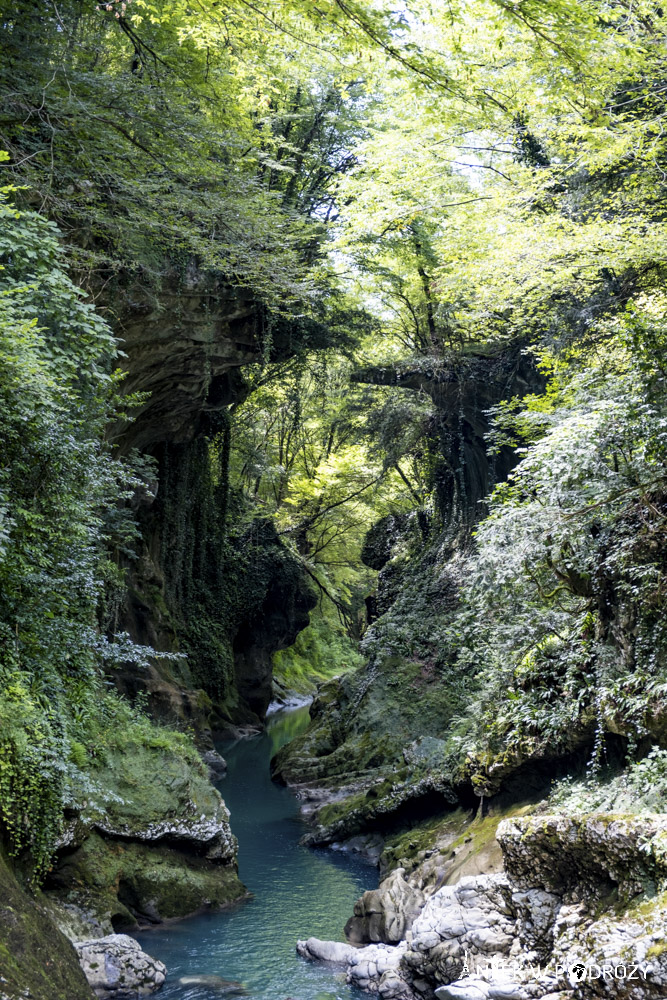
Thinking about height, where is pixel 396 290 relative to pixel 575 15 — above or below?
above

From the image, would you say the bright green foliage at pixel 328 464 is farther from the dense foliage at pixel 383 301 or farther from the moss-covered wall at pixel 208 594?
the moss-covered wall at pixel 208 594

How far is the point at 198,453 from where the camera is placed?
57.7 feet

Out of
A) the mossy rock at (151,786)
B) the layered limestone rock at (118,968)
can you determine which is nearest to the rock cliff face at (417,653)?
the mossy rock at (151,786)

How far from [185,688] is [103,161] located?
31.3 ft

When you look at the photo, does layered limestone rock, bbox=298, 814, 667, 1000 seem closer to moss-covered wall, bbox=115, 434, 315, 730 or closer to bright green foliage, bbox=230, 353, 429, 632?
moss-covered wall, bbox=115, 434, 315, 730

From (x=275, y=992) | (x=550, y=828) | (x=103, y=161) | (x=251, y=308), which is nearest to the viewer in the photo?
(x=550, y=828)

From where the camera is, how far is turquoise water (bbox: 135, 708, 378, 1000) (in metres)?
6.80

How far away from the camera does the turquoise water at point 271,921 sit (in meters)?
6.80

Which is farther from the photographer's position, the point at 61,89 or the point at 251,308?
the point at 251,308

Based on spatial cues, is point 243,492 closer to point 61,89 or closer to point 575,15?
point 61,89

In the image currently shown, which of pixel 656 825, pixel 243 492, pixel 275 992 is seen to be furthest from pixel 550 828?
pixel 243 492

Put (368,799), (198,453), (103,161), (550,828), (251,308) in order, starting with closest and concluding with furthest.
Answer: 1. (550,828)
2. (103,161)
3. (368,799)
4. (251,308)
5. (198,453)

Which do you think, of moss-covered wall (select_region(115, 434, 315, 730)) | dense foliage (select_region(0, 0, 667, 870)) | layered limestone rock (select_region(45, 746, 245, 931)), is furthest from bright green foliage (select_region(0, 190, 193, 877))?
moss-covered wall (select_region(115, 434, 315, 730))

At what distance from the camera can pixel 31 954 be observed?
4.50 meters
